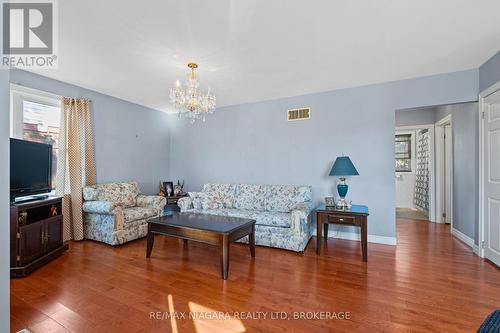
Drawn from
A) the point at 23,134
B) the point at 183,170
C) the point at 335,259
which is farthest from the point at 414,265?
the point at 23,134

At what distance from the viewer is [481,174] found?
303 cm

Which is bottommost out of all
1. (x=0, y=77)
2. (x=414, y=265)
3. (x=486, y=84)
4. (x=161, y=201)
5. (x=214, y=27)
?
(x=414, y=265)

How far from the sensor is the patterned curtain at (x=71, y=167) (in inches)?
141

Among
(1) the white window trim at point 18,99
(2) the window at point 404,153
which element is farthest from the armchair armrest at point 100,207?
(2) the window at point 404,153

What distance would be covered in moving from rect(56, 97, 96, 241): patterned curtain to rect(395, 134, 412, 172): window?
7535 millimetres

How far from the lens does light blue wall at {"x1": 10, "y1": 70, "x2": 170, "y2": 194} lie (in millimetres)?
3738

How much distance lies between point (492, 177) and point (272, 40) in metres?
3.13

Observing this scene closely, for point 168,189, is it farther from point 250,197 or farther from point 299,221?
point 299,221

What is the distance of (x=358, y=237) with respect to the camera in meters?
3.73

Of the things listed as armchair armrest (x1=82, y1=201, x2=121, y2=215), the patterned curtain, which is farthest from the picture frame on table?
the patterned curtain

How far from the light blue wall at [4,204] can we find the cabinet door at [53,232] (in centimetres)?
217

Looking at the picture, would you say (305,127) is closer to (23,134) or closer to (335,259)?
(335,259)

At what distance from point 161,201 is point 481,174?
15.8ft
